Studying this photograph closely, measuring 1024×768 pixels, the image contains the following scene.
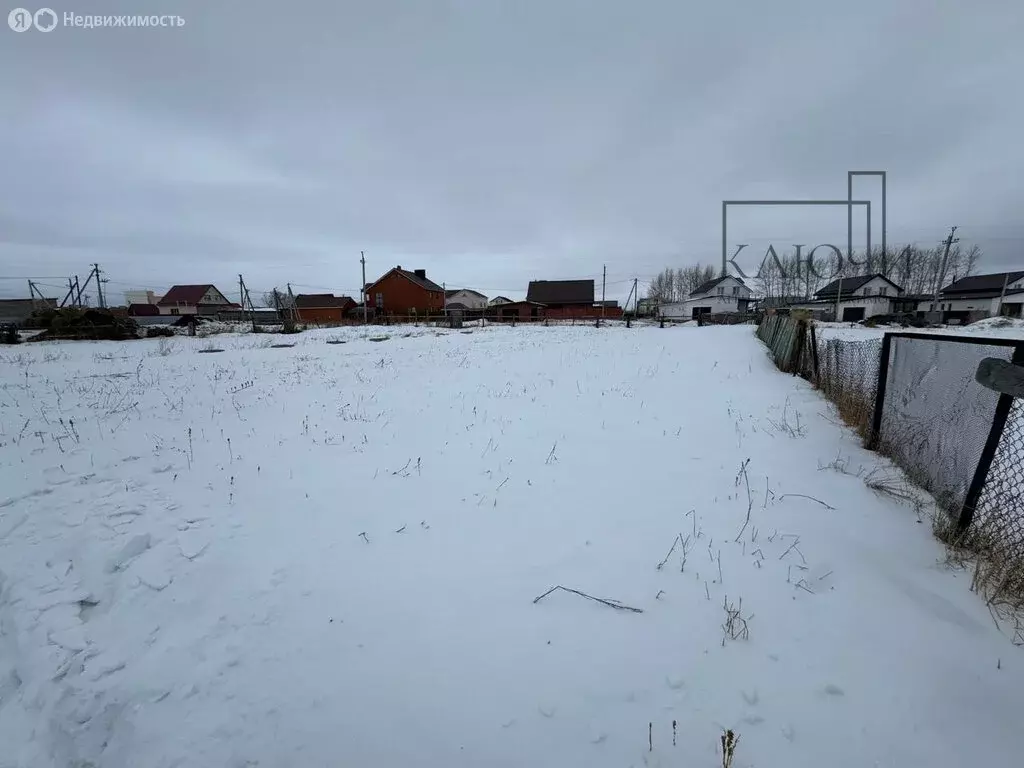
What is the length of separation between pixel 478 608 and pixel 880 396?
5.40 m

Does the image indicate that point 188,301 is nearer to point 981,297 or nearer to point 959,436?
point 959,436

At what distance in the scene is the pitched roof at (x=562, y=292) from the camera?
189 ft

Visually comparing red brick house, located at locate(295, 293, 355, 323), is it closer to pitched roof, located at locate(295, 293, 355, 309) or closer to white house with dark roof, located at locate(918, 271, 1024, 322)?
pitched roof, located at locate(295, 293, 355, 309)

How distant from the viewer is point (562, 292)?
2291 inches

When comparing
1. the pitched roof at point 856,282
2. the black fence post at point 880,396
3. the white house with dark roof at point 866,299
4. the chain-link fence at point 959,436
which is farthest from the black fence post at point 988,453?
the pitched roof at point 856,282

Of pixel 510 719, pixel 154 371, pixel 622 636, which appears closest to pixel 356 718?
pixel 510 719

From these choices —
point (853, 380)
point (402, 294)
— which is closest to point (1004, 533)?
point (853, 380)

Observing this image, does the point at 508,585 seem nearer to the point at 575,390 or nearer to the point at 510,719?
the point at 510,719

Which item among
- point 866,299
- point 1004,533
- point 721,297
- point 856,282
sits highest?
point 856,282

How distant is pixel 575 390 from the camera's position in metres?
9.07

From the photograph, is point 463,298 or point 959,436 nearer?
point 959,436

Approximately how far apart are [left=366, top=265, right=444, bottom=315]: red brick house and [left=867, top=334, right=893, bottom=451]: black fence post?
148ft

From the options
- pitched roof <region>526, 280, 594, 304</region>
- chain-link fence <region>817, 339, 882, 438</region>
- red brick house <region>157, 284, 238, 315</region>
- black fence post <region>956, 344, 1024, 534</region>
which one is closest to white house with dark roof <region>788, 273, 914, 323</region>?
pitched roof <region>526, 280, 594, 304</region>

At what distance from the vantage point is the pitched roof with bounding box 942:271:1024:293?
54.5 m
